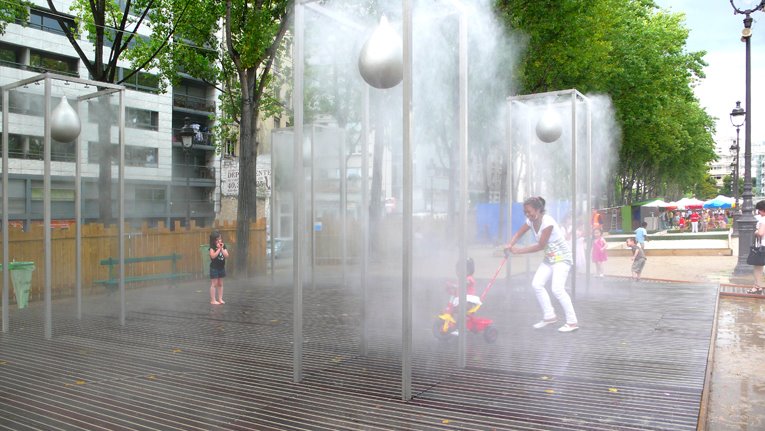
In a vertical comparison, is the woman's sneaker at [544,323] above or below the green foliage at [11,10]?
below

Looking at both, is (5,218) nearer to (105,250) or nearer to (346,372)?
(105,250)

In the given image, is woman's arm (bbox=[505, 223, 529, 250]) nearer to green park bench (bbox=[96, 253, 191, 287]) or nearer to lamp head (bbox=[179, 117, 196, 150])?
green park bench (bbox=[96, 253, 191, 287])

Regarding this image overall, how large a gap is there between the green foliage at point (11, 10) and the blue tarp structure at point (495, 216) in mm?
11501

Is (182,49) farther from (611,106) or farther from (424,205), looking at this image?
(611,106)

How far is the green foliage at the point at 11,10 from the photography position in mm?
13992

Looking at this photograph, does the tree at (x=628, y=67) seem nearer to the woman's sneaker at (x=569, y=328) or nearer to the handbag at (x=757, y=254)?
the handbag at (x=757, y=254)

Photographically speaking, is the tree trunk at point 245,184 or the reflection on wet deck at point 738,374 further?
the tree trunk at point 245,184

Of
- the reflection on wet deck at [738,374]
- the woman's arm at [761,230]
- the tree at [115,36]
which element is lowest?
the reflection on wet deck at [738,374]

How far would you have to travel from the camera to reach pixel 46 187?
797cm

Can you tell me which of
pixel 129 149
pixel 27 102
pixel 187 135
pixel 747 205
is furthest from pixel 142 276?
pixel 747 205

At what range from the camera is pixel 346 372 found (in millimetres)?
5539

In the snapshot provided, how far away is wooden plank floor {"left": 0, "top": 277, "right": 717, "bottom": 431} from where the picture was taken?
4270mm

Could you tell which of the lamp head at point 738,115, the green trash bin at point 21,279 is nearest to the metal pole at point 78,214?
the green trash bin at point 21,279

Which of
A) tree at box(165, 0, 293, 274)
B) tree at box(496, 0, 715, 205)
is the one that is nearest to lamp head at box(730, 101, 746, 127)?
tree at box(496, 0, 715, 205)
